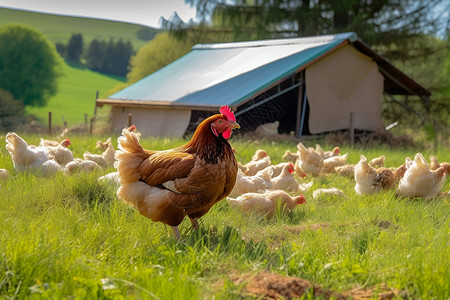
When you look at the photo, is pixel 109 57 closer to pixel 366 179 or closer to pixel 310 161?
pixel 310 161

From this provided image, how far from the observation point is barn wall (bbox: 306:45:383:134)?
57.3 feet

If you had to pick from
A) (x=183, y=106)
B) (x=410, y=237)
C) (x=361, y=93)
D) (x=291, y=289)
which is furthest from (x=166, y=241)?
(x=361, y=93)

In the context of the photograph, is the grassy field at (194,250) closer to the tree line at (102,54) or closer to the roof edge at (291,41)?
the roof edge at (291,41)

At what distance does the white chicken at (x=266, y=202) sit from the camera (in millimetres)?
5867

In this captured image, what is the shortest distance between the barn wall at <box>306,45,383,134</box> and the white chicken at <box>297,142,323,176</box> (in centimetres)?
848

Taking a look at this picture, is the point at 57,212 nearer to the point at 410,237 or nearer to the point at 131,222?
the point at 131,222

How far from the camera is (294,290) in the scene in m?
3.41

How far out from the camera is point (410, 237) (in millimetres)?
4430

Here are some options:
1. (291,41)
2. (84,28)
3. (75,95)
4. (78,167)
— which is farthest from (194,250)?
(84,28)

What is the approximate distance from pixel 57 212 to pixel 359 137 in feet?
48.0

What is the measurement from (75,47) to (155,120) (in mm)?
52785

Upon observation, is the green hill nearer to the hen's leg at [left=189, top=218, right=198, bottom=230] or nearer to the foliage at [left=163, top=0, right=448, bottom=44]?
the foliage at [left=163, top=0, right=448, bottom=44]

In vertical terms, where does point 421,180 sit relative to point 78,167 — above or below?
above

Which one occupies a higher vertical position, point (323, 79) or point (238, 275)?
point (323, 79)
